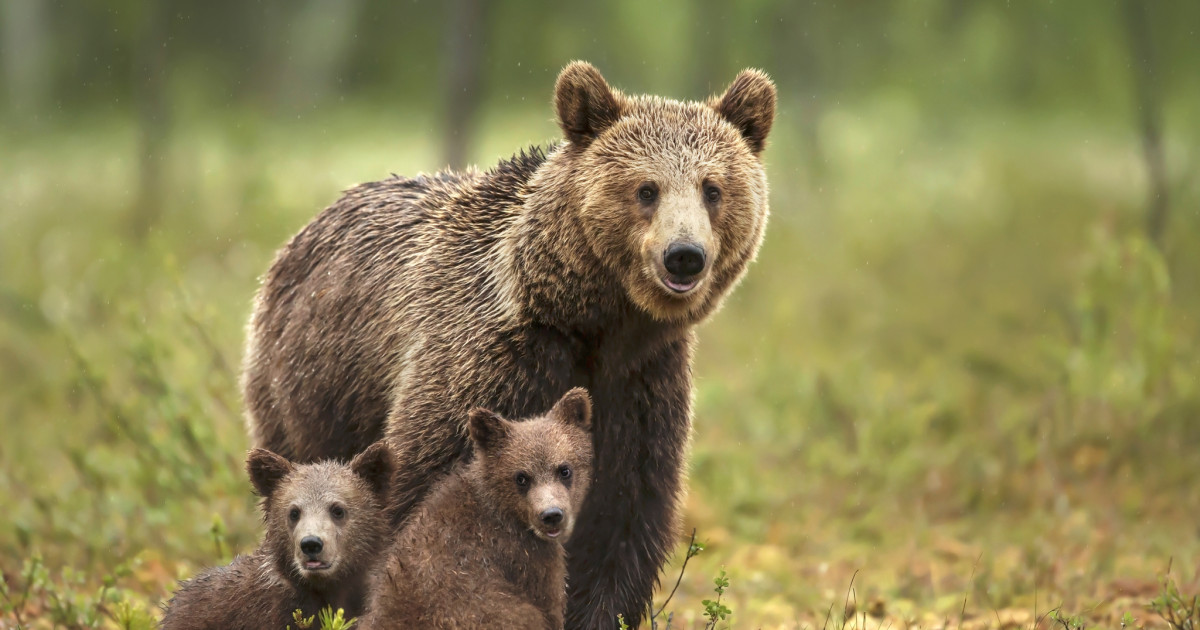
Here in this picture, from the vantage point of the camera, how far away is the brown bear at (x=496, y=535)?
517 cm

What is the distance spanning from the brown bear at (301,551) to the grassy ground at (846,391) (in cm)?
52

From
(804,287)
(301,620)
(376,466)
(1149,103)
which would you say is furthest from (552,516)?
(804,287)

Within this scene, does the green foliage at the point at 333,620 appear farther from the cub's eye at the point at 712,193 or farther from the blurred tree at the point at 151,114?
the blurred tree at the point at 151,114

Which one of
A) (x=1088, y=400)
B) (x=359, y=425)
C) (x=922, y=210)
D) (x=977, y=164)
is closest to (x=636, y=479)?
(x=359, y=425)

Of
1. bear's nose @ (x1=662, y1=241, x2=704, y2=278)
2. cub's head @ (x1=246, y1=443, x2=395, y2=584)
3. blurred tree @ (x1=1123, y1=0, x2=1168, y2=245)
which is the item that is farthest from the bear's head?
blurred tree @ (x1=1123, y1=0, x2=1168, y2=245)

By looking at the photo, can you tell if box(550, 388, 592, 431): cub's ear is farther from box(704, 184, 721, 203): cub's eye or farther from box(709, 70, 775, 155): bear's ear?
box(709, 70, 775, 155): bear's ear

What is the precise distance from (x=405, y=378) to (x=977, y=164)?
504 inches

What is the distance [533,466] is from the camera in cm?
544

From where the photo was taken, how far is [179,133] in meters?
20.6

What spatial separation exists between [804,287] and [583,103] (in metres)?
8.87

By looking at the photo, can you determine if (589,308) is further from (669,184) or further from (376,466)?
(376,466)

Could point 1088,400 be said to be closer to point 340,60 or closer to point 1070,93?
point 1070,93

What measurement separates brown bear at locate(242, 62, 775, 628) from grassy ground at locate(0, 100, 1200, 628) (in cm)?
130

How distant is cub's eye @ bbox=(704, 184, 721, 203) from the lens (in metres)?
5.97
